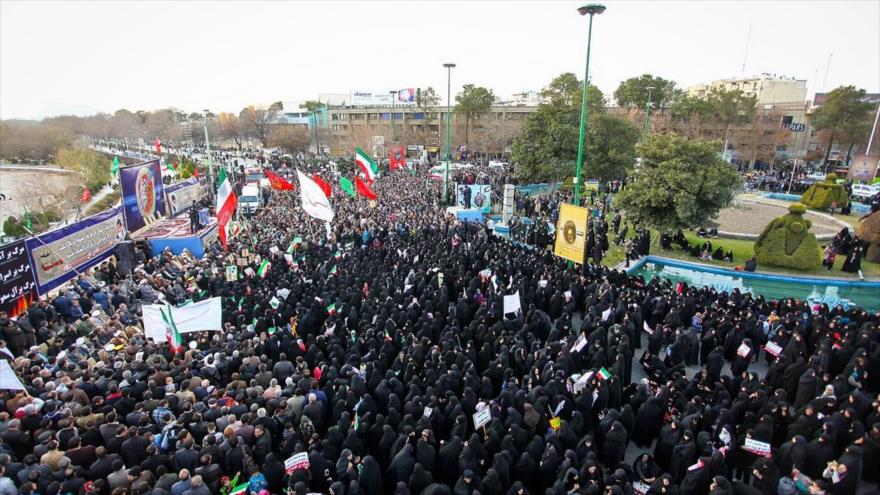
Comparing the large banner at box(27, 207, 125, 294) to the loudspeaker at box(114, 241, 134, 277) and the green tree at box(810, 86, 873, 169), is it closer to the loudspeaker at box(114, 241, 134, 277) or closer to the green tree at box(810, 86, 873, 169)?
the loudspeaker at box(114, 241, 134, 277)

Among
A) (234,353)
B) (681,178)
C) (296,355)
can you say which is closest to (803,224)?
(681,178)

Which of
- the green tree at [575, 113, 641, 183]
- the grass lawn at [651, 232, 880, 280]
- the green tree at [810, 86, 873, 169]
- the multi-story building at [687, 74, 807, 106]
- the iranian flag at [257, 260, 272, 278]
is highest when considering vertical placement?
the multi-story building at [687, 74, 807, 106]

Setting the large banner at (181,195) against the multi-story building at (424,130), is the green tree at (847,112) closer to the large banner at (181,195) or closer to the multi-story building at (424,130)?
the multi-story building at (424,130)

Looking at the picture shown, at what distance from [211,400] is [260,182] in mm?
29284

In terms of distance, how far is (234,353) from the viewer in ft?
28.3

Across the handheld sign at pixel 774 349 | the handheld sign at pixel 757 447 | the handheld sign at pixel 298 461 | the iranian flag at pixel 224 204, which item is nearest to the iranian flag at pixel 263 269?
the iranian flag at pixel 224 204

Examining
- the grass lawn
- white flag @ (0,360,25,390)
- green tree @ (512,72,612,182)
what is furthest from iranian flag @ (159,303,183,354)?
green tree @ (512,72,612,182)

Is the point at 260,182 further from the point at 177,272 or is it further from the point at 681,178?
the point at 681,178

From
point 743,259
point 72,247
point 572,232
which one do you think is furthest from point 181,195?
point 743,259

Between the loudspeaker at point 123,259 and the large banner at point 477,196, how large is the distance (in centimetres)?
1469

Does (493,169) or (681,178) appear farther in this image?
(493,169)

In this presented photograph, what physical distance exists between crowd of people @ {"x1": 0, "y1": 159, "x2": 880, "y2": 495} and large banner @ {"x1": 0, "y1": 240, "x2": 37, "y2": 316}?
17.6 inches

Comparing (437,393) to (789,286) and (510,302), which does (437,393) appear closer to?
(510,302)

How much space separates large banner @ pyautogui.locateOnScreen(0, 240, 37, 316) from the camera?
11.1 m
